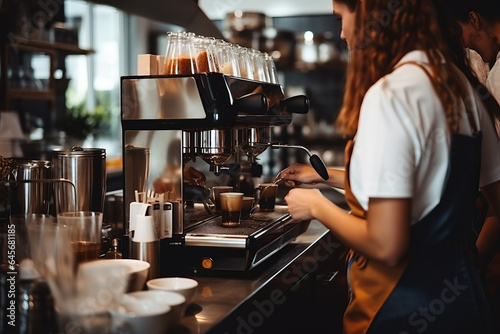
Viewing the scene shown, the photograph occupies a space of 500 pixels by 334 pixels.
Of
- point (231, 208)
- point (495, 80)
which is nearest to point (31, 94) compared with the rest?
point (231, 208)

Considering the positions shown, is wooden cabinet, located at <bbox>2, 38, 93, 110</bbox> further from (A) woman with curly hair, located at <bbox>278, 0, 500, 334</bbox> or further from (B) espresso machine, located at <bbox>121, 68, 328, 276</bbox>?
(A) woman with curly hair, located at <bbox>278, 0, 500, 334</bbox>

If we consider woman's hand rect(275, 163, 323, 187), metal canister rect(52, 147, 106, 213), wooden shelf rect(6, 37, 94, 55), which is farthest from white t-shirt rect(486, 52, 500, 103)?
wooden shelf rect(6, 37, 94, 55)

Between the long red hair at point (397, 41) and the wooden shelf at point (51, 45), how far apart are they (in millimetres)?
4224

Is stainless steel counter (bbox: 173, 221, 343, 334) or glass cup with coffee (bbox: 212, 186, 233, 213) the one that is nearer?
stainless steel counter (bbox: 173, 221, 343, 334)

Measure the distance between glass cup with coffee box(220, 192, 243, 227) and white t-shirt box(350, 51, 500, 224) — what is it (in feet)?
1.94

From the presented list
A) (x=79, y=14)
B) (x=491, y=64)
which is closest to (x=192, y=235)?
(x=491, y=64)

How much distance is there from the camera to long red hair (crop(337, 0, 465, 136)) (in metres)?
1.52

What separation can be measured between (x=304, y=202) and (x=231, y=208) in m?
0.45

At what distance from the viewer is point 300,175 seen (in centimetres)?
236

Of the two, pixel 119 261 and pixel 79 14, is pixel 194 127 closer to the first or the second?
pixel 119 261

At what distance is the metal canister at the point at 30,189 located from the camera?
78.5 inches

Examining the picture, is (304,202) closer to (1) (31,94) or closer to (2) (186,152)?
(2) (186,152)

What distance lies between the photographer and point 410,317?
5.31ft

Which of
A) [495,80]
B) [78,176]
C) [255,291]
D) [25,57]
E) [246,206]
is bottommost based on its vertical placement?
[255,291]
